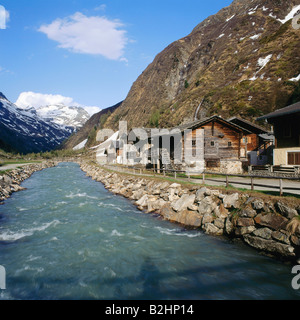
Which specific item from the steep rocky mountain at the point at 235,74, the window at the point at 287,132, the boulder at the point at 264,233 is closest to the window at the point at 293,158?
the window at the point at 287,132

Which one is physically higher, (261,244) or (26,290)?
(261,244)

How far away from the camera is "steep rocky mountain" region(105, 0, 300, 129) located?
5872cm

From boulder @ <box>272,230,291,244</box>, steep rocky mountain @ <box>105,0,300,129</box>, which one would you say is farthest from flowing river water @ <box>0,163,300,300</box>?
steep rocky mountain @ <box>105,0,300,129</box>

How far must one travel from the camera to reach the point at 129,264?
27.7ft

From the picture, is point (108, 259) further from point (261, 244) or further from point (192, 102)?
point (192, 102)

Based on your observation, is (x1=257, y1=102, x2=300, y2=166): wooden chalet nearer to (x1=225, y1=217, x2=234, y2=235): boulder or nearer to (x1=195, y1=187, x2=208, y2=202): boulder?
(x1=195, y1=187, x2=208, y2=202): boulder

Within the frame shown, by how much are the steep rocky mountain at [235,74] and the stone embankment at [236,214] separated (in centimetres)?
4785

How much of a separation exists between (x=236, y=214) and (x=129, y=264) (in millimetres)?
6060

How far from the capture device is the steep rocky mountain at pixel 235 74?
58719mm

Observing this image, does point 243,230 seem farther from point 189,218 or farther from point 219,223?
point 189,218

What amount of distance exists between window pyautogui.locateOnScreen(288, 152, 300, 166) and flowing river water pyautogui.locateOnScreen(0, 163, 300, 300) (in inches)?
624

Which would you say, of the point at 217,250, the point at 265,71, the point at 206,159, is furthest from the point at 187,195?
the point at 265,71

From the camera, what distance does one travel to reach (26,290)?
6.95 metres
